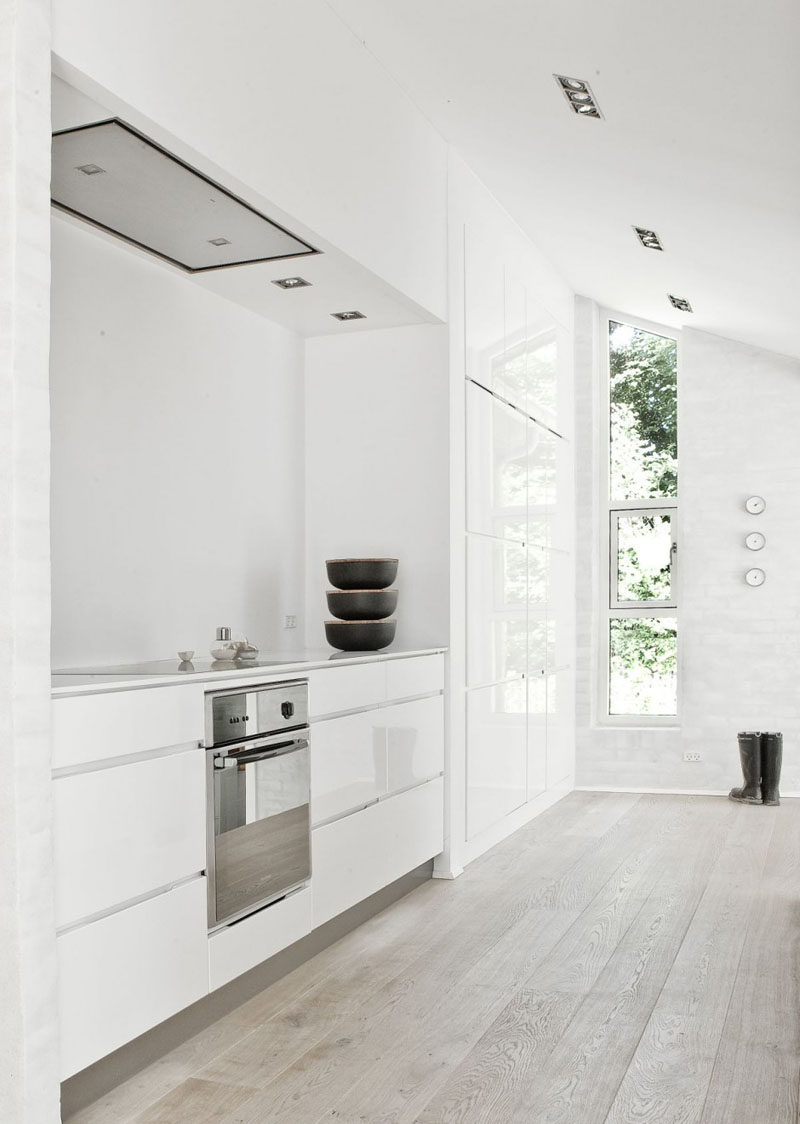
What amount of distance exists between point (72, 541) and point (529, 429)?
134 inches

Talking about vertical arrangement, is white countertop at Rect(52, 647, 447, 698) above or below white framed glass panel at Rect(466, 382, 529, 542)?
below

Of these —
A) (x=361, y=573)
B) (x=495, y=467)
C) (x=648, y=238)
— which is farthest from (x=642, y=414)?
(x=361, y=573)

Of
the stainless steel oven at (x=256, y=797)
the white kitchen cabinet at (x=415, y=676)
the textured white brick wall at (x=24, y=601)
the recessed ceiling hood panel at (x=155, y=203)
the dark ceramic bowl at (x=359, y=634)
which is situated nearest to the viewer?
the textured white brick wall at (x=24, y=601)

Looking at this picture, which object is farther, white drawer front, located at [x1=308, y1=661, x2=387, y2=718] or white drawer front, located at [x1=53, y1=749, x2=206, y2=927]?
white drawer front, located at [x1=308, y1=661, x2=387, y2=718]

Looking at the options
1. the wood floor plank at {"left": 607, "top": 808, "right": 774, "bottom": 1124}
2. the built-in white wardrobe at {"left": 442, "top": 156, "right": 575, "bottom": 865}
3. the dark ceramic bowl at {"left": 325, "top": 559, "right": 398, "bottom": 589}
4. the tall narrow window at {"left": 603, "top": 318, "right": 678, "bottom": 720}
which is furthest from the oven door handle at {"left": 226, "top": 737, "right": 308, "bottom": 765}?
the tall narrow window at {"left": 603, "top": 318, "right": 678, "bottom": 720}

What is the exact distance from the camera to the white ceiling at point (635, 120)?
10.7ft

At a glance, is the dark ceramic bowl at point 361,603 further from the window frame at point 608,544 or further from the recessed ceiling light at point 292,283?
the window frame at point 608,544

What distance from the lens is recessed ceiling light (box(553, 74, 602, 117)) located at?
3877 millimetres

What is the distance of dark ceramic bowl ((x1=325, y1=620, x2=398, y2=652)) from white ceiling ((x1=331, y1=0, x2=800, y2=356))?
2119 mm

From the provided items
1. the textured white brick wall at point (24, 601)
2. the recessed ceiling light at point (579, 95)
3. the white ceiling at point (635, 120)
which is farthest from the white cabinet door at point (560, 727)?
the textured white brick wall at point (24, 601)

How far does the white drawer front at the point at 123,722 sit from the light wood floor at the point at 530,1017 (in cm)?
84

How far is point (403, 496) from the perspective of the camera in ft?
16.2

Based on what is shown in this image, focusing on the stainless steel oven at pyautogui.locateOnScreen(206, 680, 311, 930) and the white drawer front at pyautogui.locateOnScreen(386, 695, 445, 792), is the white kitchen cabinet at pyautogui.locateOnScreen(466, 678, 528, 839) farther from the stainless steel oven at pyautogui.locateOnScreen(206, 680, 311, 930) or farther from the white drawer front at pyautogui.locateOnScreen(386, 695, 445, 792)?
the stainless steel oven at pyautogui.locateOnScreen(206, 680, 311, 930)

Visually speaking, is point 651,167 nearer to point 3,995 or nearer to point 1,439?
point 1,439
